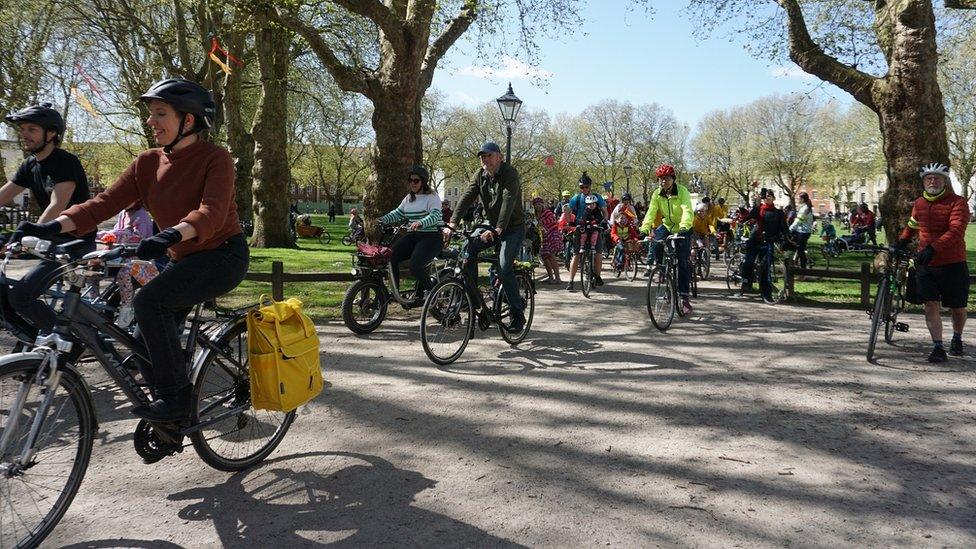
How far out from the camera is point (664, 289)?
839 centimetres

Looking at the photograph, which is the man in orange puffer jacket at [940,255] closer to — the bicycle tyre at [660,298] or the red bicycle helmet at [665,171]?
the bicycle tyre at [660,298]

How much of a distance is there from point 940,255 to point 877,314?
86cm

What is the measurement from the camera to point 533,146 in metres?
67.4

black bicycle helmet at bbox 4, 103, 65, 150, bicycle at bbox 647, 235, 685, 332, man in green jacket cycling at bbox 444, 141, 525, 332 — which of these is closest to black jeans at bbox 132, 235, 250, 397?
black bicycle helmet at bbox 4, 103, 65, 150

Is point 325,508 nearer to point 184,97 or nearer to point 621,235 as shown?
point 184,97

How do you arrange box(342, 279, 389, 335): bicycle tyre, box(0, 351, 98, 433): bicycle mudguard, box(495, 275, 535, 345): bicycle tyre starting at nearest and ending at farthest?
1. box(0, 351, 98, 433): bicycle mudguard
2. box(495, 275, 535, 345): bicycle tyre
3. box(342, 279, 389, 335): bicycle tyre

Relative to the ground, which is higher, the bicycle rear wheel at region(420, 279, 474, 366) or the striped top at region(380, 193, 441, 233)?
the striped top at region(380, 193, 441, 233)

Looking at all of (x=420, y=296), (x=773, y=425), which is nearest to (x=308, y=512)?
(x=773, y=425)

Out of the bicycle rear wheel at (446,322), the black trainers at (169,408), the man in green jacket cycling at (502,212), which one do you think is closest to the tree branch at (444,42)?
the man in green jacket cycling at (502,212)

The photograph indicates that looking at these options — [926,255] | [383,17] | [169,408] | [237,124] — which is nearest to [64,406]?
[169,408]

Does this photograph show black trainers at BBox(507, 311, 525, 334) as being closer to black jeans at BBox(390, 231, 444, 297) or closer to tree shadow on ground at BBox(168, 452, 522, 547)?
black jeans at BBox(390, 231, 444, 297)

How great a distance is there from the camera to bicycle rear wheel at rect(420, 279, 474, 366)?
6.09m

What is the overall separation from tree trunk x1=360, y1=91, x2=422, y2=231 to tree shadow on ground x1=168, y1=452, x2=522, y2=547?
24.3ft

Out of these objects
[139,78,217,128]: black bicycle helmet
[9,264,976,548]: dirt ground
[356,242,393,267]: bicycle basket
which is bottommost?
[9,264,976,548]: dirt ground
